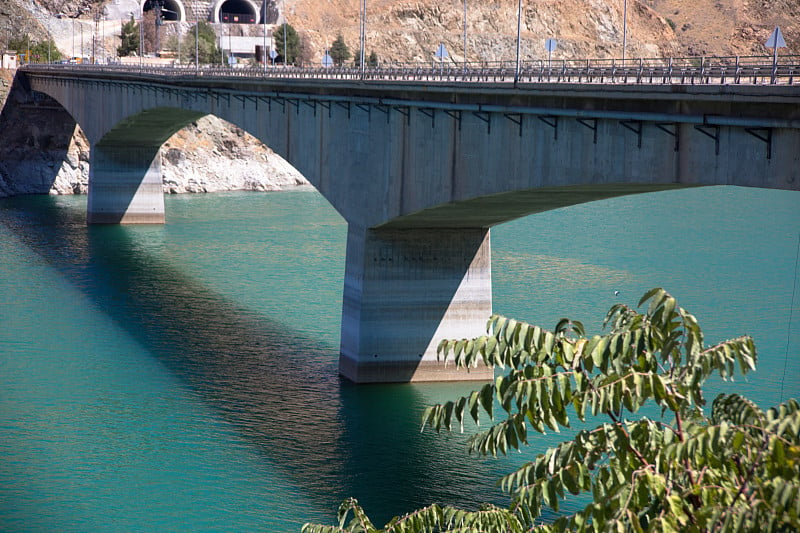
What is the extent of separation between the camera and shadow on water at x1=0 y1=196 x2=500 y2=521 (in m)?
23.3

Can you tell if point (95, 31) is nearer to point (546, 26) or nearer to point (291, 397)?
point (546, 26)

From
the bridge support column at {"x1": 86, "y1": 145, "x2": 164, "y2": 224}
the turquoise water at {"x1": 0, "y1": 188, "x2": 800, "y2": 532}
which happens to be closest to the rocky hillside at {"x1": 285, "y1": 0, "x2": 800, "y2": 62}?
the bridge support column at {"x1": 86, "y1": 145, "x2": 164, "y2": 224}

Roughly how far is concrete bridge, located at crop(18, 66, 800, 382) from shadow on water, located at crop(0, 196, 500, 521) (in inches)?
85.2

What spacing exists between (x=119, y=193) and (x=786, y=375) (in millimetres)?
44304

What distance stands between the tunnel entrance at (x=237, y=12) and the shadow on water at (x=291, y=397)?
301 ft

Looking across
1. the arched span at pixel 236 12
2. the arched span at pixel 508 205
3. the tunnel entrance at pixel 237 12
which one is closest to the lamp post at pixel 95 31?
the arched span at pixel 236 12

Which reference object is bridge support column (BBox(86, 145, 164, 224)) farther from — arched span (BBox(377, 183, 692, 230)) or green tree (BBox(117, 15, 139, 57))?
green tree (BBox(117, 15, 139, 57))

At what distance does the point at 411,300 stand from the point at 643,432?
22.9 meters

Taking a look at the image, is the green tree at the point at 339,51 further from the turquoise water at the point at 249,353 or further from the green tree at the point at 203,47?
the turquoise water at the point at 249,353

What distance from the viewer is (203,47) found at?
113 metres

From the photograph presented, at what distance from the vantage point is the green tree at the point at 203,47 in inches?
4363

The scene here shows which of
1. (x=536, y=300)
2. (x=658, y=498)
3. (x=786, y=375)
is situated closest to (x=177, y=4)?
(x=536, y=300)

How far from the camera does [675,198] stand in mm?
73438

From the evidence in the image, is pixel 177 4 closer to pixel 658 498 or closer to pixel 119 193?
pixel 119 193
